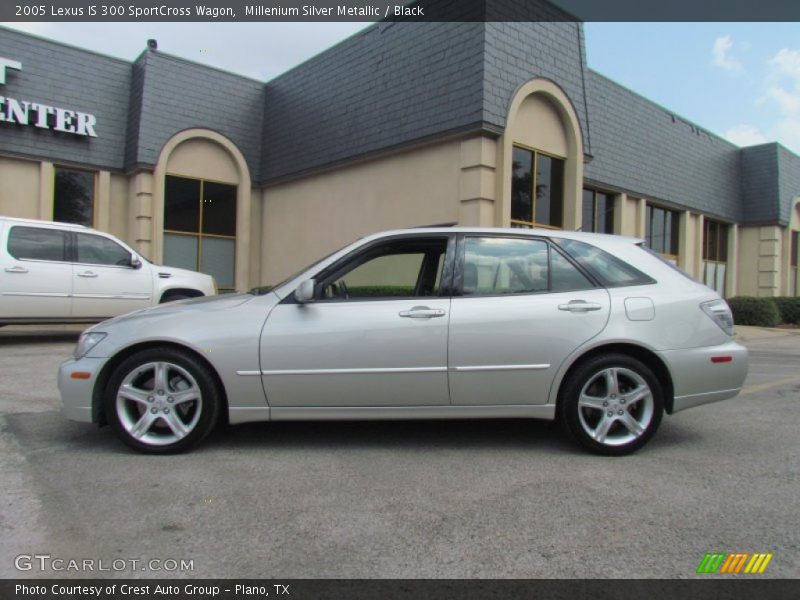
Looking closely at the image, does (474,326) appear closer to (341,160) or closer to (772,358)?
(772,358)

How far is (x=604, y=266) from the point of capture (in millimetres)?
4277

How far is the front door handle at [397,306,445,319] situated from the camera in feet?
13.1

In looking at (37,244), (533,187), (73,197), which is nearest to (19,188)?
(73,197)

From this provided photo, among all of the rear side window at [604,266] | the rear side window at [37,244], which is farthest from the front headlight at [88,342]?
the rear side window at [37,244]

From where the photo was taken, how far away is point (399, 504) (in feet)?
10.5

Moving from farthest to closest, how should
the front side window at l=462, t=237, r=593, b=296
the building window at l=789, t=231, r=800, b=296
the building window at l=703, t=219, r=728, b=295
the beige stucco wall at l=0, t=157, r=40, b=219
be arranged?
the building window at l=789, t=231, r=800, b=296, the building window at l=703, t=219, r=728, b=295, the beige stucco wall at l=0, t=157, r=40, b=219, the front side window at l=462, t=237, r=593, b=296

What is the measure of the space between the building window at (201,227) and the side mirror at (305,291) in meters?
11.9

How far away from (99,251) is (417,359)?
756cm

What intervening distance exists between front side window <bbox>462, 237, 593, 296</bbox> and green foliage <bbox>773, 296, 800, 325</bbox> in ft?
63.3

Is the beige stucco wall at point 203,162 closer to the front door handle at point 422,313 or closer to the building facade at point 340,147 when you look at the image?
the building facade at point 340,147

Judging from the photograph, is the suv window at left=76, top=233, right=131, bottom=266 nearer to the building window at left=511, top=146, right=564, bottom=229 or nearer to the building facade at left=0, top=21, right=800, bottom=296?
the building facade at left=0, top=21, right=800, bottom=296

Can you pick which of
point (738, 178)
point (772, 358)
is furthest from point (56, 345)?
point (738, 178)

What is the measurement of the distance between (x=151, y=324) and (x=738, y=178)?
23320 millimetres

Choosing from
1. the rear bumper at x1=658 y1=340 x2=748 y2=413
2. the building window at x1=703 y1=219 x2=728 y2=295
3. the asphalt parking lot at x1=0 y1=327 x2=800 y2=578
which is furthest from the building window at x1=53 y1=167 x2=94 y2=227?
the building window at x1=703 y1=219 x2=728 y2=295
